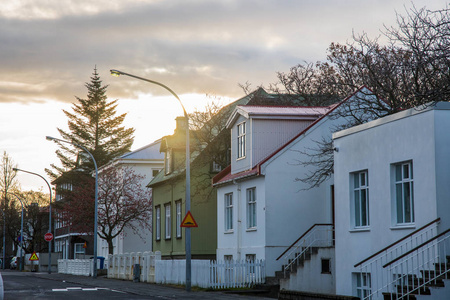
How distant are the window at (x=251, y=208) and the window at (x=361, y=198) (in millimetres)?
9720

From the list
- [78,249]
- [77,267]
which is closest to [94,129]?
[78,249]

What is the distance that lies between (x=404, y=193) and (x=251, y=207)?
43.1 feet

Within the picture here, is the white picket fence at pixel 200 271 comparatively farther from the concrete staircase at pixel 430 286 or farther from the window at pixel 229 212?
the concrete staircase at pixel 430 286

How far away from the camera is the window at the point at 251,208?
104 ft

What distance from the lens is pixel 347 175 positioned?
72.8ft

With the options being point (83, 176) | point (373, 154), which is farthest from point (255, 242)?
point (83, 176)

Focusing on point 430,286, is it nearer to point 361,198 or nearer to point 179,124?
point 361,198

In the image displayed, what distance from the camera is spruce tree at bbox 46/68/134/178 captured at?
7750 centimetres

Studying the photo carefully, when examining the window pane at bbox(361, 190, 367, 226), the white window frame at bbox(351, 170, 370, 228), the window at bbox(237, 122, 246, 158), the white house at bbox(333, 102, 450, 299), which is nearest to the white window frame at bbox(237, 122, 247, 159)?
the window at bbox(237, 122, 246, 158)

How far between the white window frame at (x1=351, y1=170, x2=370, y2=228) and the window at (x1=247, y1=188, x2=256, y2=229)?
9.71 m

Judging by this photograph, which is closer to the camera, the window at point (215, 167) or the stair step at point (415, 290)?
the stair step at point (415, 290)

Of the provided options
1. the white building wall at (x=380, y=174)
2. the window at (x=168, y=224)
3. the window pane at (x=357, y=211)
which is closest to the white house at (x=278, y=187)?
the white building wall at (x=380, y=174)

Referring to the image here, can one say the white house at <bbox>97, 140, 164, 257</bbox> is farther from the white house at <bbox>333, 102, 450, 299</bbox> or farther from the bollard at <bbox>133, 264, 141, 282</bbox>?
the white house at <bbox>333, 102, 450, 299</bbox>

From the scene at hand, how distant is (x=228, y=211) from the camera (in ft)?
114
